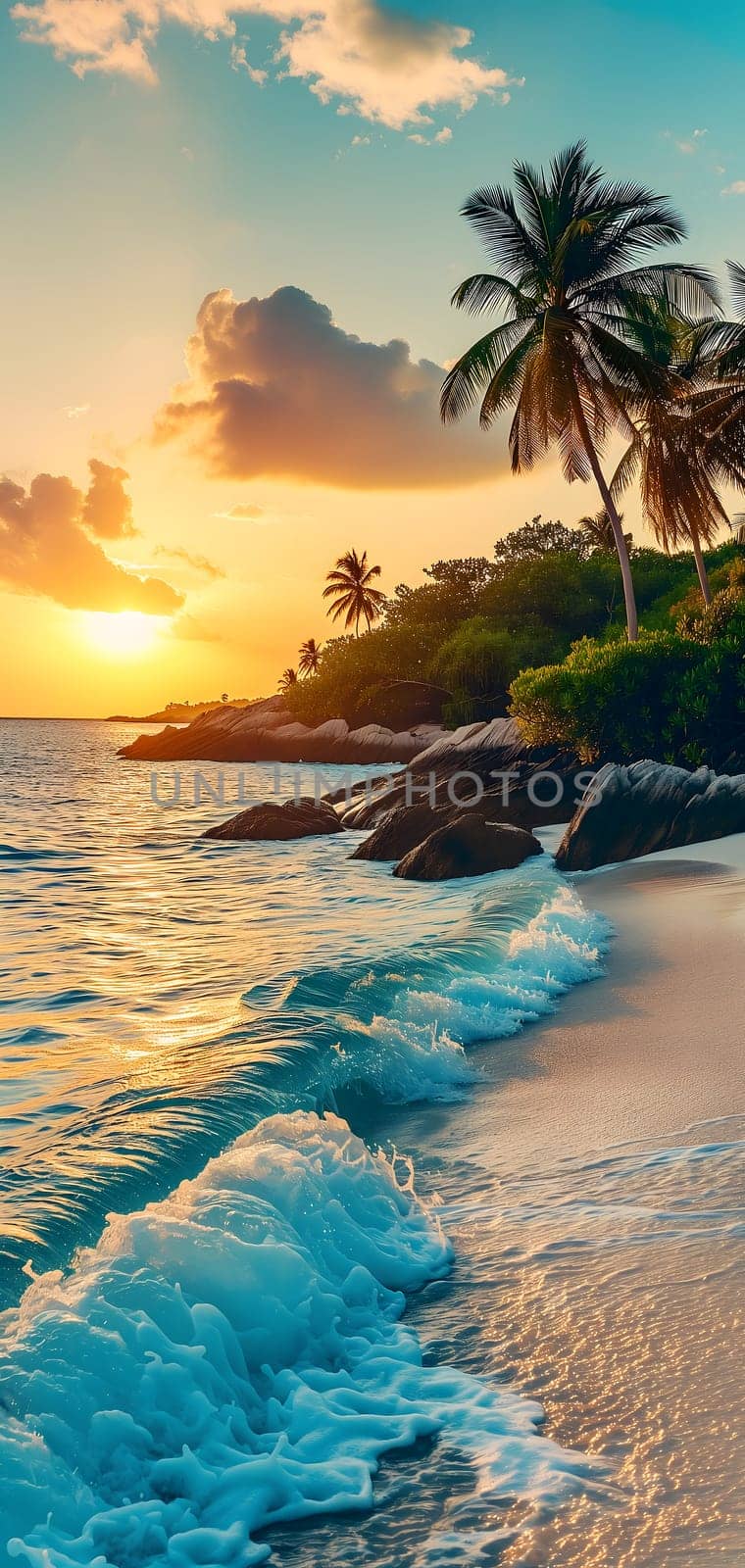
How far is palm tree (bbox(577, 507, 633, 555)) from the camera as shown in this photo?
4759 centimetres

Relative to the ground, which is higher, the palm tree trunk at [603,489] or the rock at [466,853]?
the palm tree trunk at [603,489]

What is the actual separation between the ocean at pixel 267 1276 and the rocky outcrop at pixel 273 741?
42614 mm

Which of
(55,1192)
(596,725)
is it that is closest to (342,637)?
(596,725)

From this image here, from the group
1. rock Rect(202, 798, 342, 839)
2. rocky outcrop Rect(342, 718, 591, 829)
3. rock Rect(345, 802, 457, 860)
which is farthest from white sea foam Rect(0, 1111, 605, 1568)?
rock Rect(202, 798, 342, 839)

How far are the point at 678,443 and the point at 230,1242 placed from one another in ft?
86.6

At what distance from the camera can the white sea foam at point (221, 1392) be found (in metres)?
2.37

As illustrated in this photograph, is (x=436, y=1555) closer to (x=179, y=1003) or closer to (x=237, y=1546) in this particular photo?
(x=237, y=1546)

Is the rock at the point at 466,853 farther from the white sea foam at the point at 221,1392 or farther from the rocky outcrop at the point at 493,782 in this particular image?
the white sea foam at the point at 221,1392

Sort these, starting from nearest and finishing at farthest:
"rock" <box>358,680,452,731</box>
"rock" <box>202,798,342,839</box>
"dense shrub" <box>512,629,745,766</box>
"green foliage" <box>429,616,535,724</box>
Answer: "dense shrub" <box>512,629,745,766</box>, "rock" <box>202,798,342,839</box>, "green foliage" <box>429,616,535,724</box>, "rock" <box>358,680,452,731</box>

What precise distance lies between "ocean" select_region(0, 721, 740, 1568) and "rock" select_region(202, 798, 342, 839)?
12.8 metres

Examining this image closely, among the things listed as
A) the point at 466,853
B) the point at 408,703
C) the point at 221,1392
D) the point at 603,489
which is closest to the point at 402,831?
the point at 466,853

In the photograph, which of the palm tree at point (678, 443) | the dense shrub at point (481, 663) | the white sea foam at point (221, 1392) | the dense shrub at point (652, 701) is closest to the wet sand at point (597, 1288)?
the white sea foam at point (221, 1392)

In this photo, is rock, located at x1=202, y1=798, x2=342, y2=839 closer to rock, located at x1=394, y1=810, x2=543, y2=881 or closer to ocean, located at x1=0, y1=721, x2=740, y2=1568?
rock, located at x1=394, y1=810, x2=543, y2=881

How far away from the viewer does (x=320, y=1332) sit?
3156 millimetres
